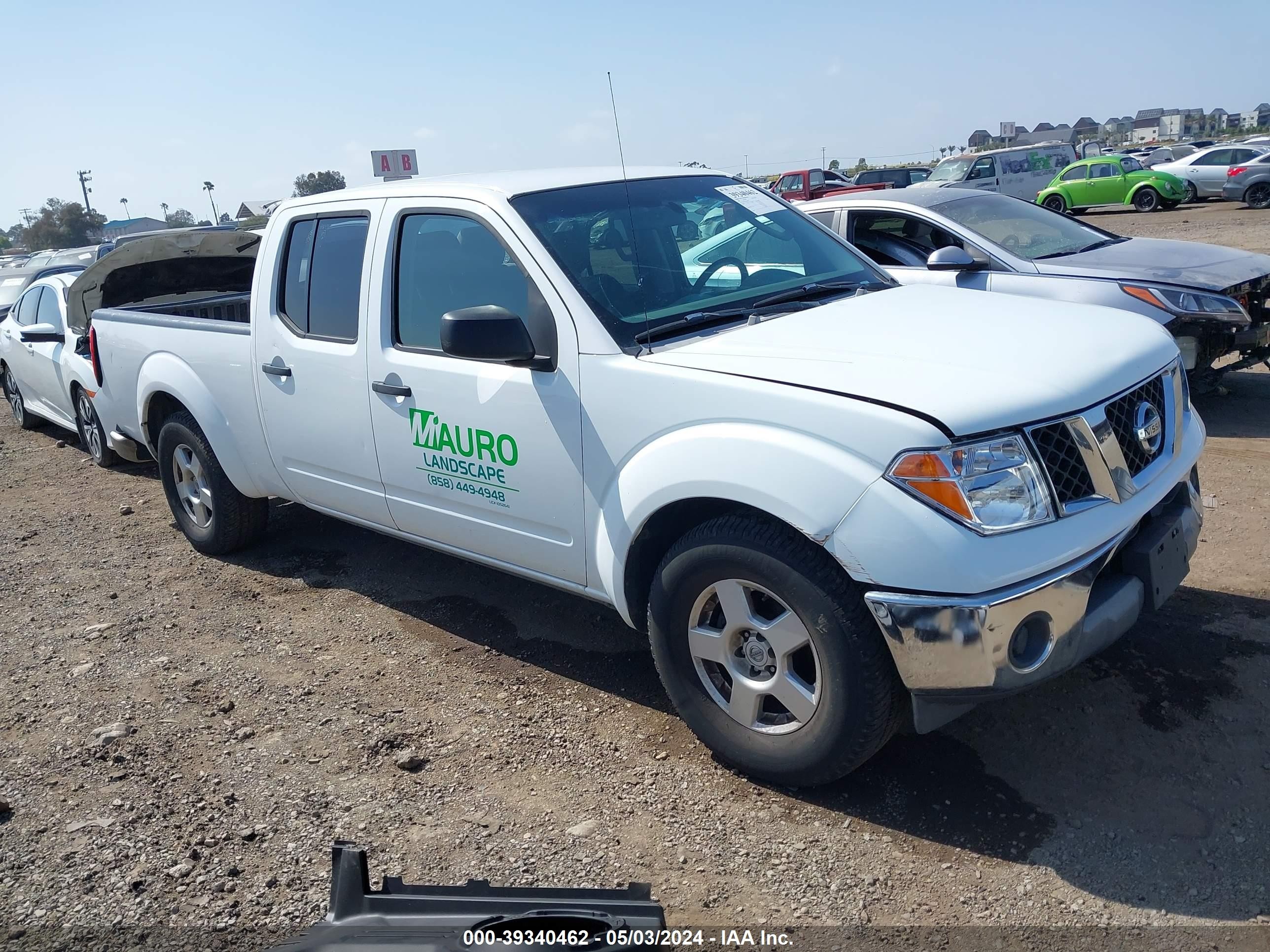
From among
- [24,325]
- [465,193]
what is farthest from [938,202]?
[24,325]

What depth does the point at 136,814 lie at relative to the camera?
3.43 metres

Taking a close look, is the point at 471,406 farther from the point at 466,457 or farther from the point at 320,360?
the point at 320,360

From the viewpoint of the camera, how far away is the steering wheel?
3.83 metres

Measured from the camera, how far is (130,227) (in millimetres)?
66250

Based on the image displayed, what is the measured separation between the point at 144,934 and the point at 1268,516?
5.22 meters

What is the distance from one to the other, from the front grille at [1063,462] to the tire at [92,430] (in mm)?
7816

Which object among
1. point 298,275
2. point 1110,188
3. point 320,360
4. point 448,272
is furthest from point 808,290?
point 1110,188

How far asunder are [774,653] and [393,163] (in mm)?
10841

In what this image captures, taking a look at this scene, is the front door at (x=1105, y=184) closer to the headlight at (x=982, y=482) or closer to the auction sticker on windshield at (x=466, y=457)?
the auction sticker on windshield at (x=466, y=457)

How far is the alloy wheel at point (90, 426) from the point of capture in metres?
8.54

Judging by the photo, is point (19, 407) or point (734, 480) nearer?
point (734, 480)

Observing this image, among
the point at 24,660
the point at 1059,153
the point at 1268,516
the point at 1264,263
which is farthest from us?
the point at 1059,153

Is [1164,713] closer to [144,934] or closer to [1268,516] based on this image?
[1268,516]

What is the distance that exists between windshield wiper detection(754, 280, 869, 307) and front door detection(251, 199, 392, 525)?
66.1 inches
